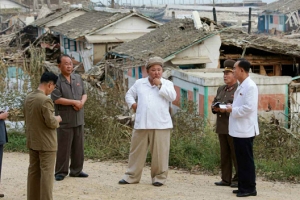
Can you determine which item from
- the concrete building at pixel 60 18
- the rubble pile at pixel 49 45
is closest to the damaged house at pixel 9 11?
the concrete building at pixel 60 18

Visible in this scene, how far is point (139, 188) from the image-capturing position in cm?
839

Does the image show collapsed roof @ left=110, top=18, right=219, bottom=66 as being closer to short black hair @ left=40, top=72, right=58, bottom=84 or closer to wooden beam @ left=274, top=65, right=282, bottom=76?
wooden beam @ left=274, top=65, right=282, bottom=76

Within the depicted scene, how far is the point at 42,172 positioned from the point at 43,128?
49 cm

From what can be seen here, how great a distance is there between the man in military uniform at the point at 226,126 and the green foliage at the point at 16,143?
185 inches

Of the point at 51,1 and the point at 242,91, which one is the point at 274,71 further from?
the point at 51,1

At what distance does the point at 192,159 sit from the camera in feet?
33.6

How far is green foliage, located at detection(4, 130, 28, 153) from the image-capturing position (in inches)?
470

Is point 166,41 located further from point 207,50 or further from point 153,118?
point 153,118

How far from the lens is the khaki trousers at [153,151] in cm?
840

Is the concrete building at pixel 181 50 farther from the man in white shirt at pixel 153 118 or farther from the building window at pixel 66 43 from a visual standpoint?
the man in white shirt at pixel 153 118

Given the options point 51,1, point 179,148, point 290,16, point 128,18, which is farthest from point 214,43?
point 51,1

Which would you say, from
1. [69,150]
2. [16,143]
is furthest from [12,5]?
[69,150]

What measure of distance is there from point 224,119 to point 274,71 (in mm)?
18745

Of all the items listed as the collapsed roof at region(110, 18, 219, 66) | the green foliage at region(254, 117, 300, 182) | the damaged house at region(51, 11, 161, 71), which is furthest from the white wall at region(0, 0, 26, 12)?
the green foliage at region(254, 117, 300, 182)
